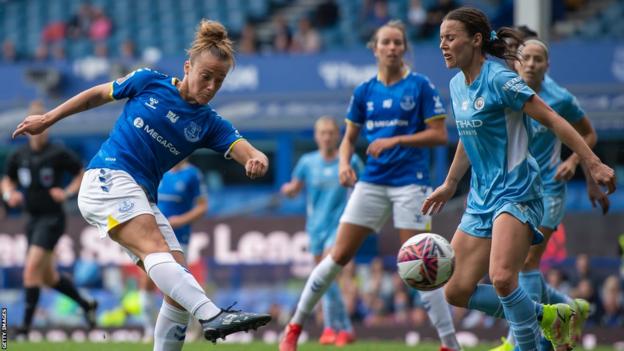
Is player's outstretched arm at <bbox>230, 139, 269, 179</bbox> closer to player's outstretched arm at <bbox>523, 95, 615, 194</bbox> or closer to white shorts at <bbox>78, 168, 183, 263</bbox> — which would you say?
white shorts at <bbox>78, 168, 183, 263</bbox>

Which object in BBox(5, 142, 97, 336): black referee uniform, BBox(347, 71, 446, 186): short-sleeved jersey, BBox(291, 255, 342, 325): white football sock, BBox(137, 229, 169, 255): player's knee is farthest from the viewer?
BBox(5, 142, 97, 336): black referee uniform

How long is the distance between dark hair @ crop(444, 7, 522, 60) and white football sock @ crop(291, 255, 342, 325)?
2.52 meters

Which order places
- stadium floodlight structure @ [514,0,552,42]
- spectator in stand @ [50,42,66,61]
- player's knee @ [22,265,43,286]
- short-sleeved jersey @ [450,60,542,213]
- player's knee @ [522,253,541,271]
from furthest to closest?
spectator in stand @ [50,42,66,61] → stadium floodlight structure @ [514,0,552,42] → player's knee @ [22,265,43,286] → player's knee @ [522,253,541,271] → short-sleeved jersey @ [450,60,542,213]

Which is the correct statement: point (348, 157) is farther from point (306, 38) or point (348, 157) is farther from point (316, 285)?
point (306, 38)

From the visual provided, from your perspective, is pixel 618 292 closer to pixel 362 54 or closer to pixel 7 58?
pixel 362 54

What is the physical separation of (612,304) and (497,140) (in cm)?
803

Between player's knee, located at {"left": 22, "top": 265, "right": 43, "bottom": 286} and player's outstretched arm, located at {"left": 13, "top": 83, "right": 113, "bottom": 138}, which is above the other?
player's outstretched arm, located at {"left": 13, "top": 83, "right": 113, "bottom": 138}

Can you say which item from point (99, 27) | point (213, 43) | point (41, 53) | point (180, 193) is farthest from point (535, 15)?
point (99, 27)

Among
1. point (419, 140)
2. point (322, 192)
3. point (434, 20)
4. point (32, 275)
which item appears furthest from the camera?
point (434, 20)

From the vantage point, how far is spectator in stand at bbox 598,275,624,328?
14.6 m

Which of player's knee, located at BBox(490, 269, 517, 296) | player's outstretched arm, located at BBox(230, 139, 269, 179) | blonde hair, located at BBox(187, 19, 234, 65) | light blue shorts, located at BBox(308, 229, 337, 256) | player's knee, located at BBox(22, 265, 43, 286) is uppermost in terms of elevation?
blonde hair, located at BBox(187, 19, 234, 65)

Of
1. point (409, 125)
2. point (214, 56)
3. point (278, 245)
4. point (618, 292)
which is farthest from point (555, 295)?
point (278, 245)

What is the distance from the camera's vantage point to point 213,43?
23.4 ft

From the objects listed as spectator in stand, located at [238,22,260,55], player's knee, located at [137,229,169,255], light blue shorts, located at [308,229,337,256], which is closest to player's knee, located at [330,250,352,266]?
player's knee, located at [137,229,169,255]
